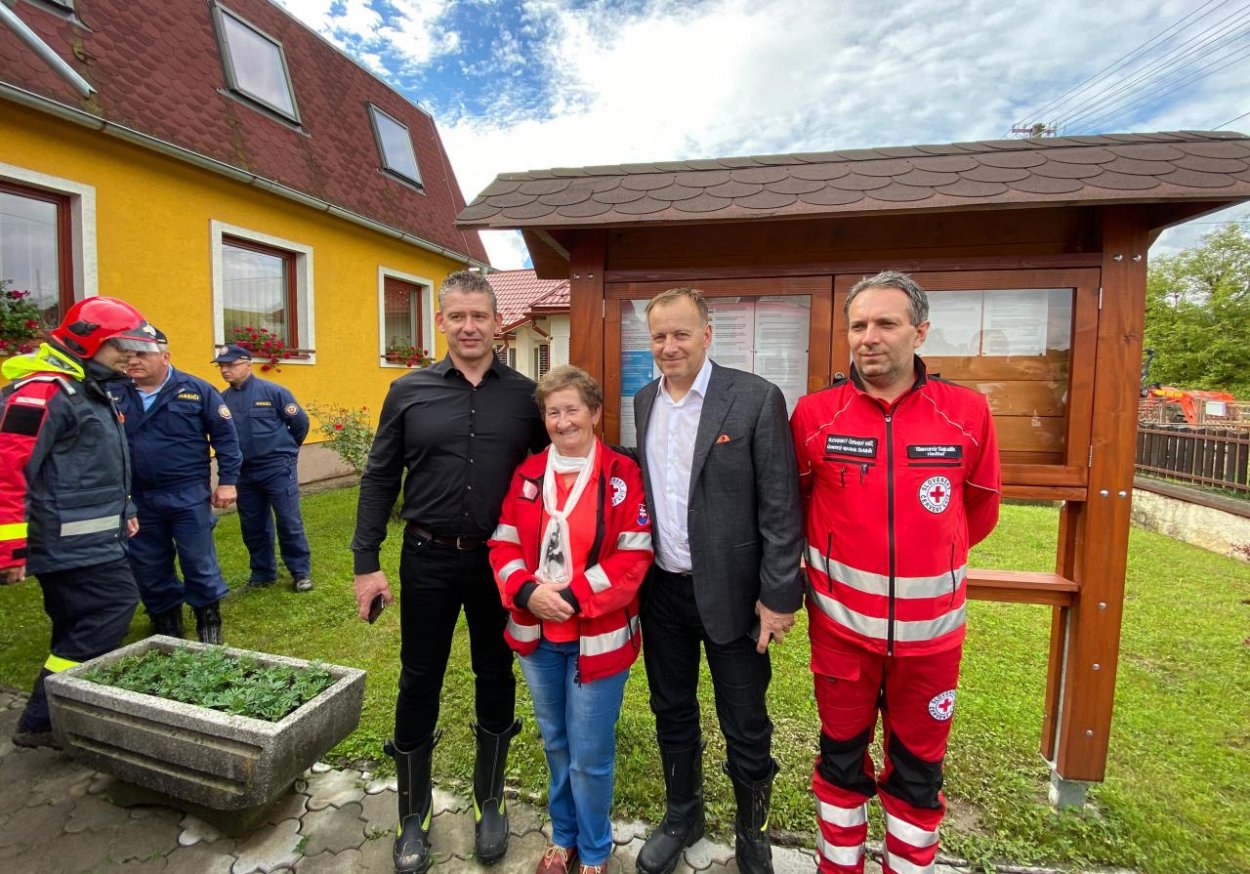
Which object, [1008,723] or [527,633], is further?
[1008,723]

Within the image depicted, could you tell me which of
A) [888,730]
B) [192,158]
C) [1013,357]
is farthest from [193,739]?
[192,158]

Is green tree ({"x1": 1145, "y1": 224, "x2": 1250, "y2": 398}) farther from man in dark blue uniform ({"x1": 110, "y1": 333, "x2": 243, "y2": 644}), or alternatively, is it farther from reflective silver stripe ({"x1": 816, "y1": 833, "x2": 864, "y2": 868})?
man in dark blue uniform ({"x1": 110, "y1": 333, "x2": 243, "y2": 644})

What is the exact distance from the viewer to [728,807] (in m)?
2.54

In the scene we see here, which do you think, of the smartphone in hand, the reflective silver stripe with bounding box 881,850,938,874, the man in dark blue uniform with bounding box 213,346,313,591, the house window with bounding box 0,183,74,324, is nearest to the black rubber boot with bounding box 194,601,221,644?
the man in dark blue uniform with bounding box 213,346,313,591

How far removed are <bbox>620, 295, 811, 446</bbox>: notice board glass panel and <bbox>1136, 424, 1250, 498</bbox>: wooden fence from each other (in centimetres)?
932

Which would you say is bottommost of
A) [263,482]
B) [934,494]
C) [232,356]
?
[263,482]

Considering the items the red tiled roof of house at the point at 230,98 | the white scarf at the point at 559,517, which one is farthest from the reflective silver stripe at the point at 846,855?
the red tiled roof of house at the point at 230,98

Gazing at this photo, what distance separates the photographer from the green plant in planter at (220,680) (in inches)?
91.7

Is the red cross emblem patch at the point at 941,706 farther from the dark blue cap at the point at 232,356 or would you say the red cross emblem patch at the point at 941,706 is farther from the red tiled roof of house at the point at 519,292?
the red tiled roof of house at the point at 519,292

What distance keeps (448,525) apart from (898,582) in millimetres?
1572

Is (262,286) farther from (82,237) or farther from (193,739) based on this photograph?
(193,739)

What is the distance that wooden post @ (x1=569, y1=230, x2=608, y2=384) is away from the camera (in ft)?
8.63

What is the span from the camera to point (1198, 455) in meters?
9.04

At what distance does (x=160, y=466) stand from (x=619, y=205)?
3.39 metres
